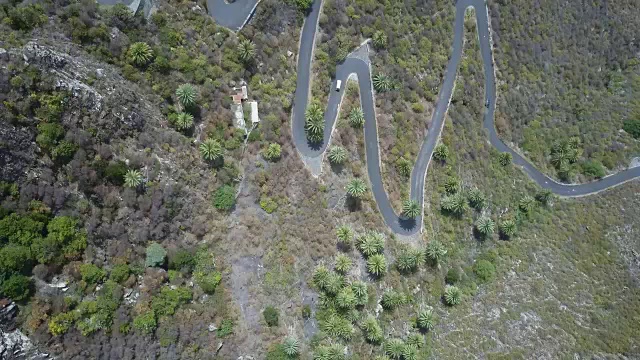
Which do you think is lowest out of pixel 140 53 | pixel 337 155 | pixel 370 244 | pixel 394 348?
pixel 394 348

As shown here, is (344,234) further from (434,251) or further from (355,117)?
(355,117)

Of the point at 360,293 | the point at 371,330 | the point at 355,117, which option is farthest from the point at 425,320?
the point at 355,117

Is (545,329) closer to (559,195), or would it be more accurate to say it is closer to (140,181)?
(559,195)

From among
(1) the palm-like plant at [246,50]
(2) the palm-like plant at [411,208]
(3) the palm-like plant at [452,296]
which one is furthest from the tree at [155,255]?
(3) the palm-like plant at [452,296]

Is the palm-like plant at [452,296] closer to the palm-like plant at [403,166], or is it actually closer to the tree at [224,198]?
the palm-like plant at [403,166]

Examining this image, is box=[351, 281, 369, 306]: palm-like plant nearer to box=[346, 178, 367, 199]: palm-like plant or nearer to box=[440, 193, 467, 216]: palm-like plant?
box=[346, 178, 367, 199]: palm-like plant

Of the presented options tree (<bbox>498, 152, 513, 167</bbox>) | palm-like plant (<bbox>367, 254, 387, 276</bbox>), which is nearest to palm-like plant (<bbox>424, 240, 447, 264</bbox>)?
palm-like plant (<bbox>367, 254, 387, 276</bbox>)
